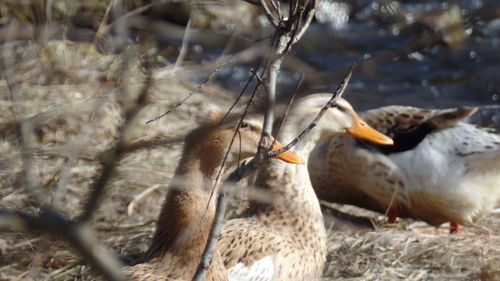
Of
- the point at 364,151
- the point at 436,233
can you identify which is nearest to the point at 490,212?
the point at 436,233

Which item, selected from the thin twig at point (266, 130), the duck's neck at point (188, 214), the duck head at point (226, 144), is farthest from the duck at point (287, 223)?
the thin twig at point (266, 130)

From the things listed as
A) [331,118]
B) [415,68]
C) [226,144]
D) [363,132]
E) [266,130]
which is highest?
[266,130]

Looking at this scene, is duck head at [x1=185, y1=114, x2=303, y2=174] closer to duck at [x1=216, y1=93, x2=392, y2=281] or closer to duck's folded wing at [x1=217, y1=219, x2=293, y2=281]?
duck at [x1=216, y1=93, x2=392, y2=281]

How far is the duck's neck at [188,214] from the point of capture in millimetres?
3014

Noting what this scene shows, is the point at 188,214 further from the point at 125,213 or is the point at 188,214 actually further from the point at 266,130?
the point at 125,213

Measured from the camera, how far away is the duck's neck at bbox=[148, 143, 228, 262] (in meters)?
3.01

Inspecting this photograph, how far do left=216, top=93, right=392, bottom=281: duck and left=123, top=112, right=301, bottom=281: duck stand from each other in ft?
1.24

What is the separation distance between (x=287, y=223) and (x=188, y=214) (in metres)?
1.05

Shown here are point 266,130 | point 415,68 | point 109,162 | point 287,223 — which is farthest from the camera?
point 415,68

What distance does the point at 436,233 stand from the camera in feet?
17.1

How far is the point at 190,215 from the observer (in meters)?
3.12

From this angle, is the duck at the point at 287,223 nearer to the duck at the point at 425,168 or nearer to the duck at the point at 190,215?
the duck at the point at 190,215

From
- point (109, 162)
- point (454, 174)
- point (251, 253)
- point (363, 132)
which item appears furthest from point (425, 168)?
point (109, 162)

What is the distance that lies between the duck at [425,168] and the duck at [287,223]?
60 cm
